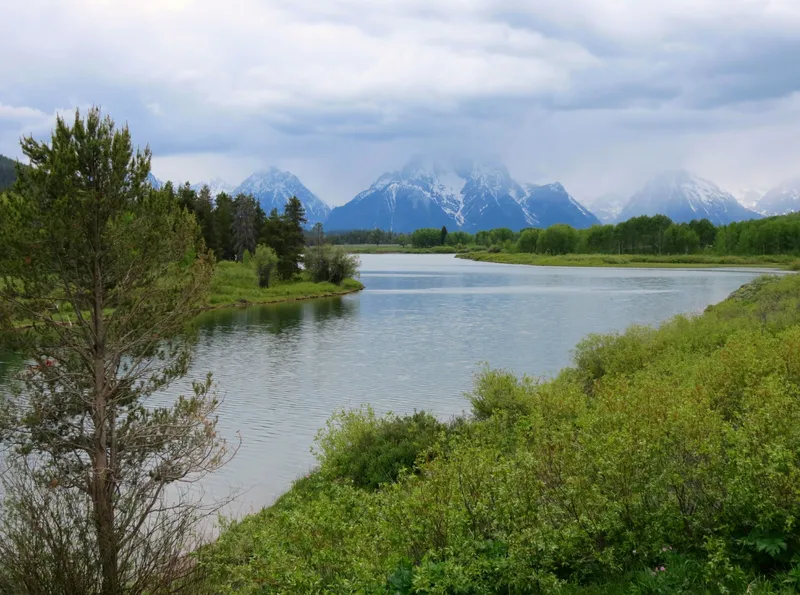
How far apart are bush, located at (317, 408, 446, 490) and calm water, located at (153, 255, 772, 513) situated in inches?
93.5

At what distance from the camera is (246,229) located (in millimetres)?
106000

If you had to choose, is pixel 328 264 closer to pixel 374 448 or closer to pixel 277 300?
pixel 277 300

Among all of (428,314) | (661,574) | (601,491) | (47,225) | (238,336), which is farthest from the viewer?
(428,314)

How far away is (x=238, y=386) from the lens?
35156 millimetres

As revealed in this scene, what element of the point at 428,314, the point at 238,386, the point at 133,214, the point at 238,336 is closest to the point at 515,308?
the point at 428,314

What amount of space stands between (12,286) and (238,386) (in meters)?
20.0

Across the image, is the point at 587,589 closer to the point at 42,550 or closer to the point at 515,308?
the point at 42,550

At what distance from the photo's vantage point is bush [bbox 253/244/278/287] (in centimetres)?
8738

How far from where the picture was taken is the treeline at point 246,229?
326 ft

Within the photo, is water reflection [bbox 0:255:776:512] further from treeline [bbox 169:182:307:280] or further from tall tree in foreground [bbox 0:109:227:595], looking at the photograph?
treeline [bbox 169:182:307:280]

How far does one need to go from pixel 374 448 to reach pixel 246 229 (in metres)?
90.7

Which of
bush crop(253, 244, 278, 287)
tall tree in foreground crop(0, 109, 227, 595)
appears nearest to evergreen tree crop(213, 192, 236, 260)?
bush crop(253, 244, 278, 287)

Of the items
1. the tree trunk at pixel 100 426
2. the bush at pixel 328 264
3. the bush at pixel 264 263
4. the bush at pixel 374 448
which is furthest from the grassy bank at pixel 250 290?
the tree trunk at pixel 100 426

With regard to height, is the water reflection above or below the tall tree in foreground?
below
